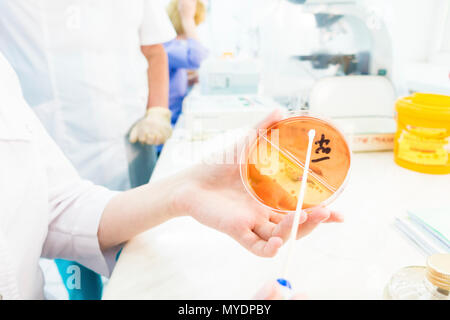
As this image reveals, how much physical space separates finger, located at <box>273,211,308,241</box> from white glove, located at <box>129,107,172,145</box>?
781 millimetres

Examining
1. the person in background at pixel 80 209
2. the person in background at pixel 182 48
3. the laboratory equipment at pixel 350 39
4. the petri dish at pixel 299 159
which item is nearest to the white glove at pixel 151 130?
the person in background at pixel 182 48

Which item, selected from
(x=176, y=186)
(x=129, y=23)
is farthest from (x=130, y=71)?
(x=176, y=186)

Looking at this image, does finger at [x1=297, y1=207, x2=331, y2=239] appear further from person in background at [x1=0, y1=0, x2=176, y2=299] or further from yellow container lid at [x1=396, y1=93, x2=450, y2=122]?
person in background at [x1=0, y1=0, x2=176, y2=299]

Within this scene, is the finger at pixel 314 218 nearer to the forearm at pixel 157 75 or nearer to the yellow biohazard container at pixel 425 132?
the yellow biohazard container at pixel 425 132

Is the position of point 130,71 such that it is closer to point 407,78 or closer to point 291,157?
point 291,157

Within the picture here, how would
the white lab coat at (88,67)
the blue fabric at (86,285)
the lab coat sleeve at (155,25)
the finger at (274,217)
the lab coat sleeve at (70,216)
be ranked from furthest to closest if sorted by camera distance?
the lab coat sleeve at (155,25) → the white lab coat at (88,67) → the blue fabric at (86,285) → the lab coat sleeve at (70,216) → the finger at (274,217)

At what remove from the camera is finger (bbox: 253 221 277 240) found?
1.56 feet

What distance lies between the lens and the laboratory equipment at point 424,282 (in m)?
0.38

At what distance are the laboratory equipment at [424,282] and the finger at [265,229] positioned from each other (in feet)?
0.57

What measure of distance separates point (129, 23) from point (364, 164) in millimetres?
882

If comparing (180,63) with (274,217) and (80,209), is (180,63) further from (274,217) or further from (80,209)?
(274,217)

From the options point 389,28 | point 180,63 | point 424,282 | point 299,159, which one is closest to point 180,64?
point 180,63

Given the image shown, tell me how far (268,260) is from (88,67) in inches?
34.1

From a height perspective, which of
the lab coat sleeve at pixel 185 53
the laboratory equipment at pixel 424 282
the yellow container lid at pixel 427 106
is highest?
the lab coat sleeve at pixel 185 53
